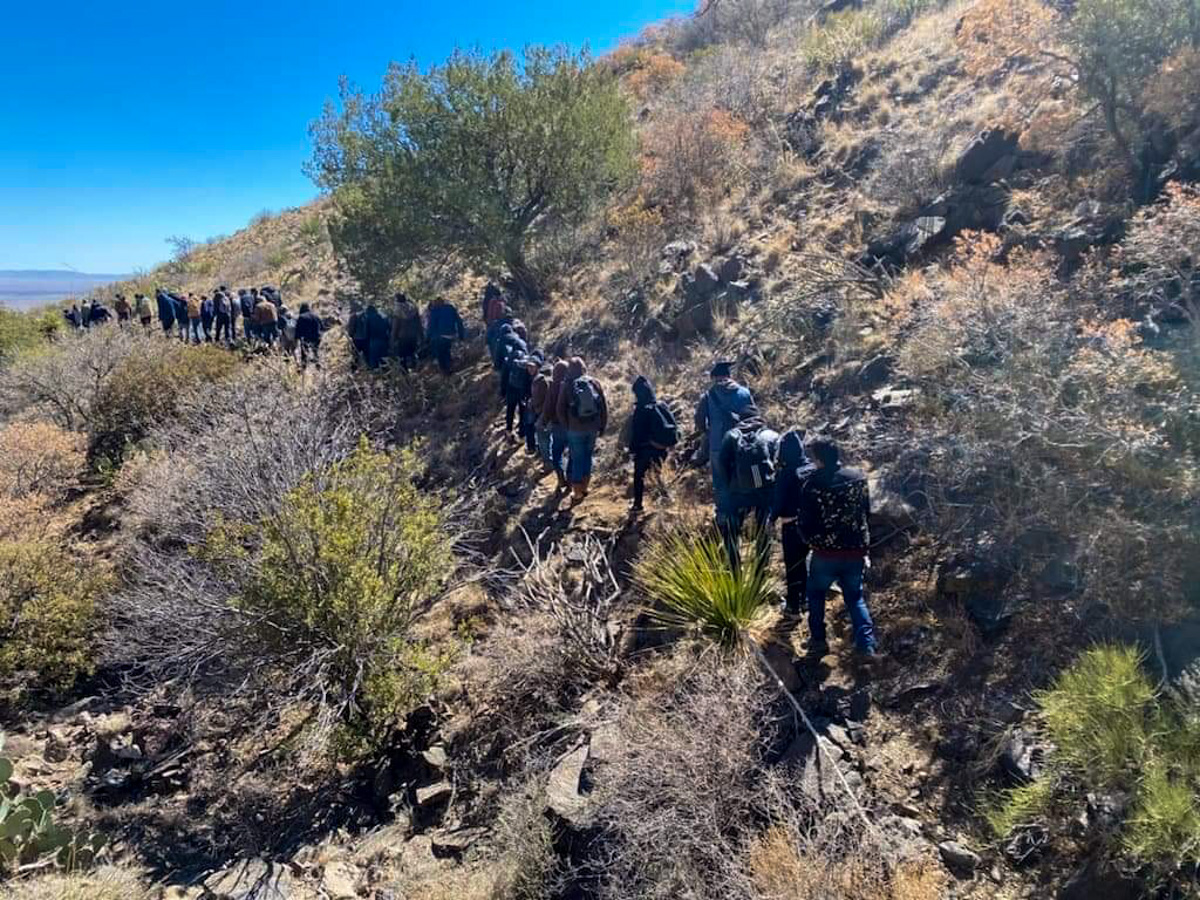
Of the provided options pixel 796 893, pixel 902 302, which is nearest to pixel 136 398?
pixel 902 302

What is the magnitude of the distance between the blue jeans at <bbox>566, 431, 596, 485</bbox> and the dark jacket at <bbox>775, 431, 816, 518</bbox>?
3021mm

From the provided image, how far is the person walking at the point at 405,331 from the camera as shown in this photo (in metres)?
13.3

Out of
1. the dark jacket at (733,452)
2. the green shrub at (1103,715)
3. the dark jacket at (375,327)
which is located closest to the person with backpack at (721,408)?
the dark jacket at (733,452)

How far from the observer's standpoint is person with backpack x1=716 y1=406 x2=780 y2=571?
5.98m

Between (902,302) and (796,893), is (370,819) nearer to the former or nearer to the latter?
(796,893)

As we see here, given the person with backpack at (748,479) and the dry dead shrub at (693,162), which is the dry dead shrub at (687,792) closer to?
the person with backpack at (748,479)

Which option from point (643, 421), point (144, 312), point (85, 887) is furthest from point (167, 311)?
point (85, 887)

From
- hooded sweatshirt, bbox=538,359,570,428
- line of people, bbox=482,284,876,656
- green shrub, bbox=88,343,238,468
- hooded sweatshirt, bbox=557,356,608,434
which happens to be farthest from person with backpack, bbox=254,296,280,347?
hooded sweatshirt, bbox=557,356,608,434

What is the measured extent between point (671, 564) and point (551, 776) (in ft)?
5.94

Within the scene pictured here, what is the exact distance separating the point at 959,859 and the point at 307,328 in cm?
1372

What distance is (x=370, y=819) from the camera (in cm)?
575

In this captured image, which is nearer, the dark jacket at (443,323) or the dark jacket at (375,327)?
the dark jacket at (443,323)

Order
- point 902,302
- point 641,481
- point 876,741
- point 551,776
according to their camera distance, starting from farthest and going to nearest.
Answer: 1. point 902,302
2. point 641,481
3. point 551,776
4. point 876,741

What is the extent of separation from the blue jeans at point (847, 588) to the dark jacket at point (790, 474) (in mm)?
533
